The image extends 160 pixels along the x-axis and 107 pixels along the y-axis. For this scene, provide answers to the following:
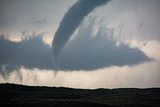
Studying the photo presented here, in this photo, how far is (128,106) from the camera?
341 ft

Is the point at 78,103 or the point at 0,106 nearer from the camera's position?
the point at 0,106

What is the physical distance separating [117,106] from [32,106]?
2419 centimetres

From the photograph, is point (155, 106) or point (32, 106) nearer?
point (32, 106)

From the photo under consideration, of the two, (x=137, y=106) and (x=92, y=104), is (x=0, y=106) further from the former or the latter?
(x=137, y=106)

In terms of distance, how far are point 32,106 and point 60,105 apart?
25.3 feet

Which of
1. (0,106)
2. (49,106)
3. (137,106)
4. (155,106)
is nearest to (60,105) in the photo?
(49,106)

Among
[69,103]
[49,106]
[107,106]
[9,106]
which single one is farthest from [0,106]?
[107,106]

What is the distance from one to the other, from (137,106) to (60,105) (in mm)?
22586

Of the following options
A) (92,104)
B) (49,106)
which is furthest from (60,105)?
(92,104)

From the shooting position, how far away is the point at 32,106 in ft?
326

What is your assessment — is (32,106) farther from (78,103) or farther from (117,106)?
(117,106)

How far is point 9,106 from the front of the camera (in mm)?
99562

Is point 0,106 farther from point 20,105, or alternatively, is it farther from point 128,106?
point 128,106

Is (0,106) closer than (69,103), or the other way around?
(0,106)
